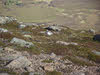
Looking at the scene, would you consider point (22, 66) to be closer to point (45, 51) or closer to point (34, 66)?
point (34, 66)

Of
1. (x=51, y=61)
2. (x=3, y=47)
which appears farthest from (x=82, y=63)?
(x=3, y=47)

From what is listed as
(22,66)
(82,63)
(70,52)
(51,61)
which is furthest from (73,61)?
(22,66)

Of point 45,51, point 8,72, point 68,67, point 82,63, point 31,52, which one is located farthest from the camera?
point 45,51

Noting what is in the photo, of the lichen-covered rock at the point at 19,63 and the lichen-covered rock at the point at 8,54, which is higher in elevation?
the lichen-covered rock at the point at 19,63

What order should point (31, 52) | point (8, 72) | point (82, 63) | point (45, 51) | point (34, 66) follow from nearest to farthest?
point (8, 72) < point (34, 66) < point (82, 63) < point (31, 52) < point (45, 51)

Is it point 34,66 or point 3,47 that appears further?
point 3,47

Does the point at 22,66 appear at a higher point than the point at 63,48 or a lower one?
higher

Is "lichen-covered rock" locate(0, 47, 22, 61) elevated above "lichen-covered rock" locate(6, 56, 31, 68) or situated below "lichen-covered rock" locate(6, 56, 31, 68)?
below

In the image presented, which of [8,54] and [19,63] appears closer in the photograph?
[19,63]

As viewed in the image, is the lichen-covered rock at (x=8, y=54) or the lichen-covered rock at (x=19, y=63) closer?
the lichen-covered rock at (x=19, y=63)

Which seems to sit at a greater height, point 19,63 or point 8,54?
point 19,63

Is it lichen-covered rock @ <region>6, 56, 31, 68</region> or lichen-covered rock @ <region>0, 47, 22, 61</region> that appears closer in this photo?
lichen-covered rock @ <region>6, 56, 31, 68</region>
